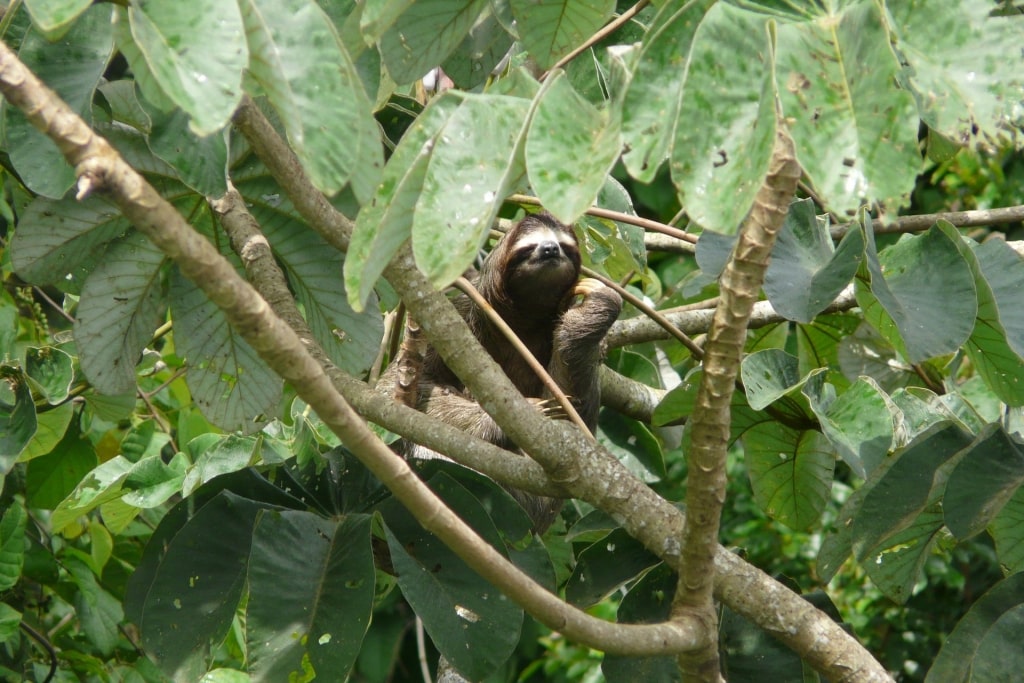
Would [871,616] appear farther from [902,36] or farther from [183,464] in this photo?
[902,36]

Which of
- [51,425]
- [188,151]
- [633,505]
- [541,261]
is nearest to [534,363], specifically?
[633,505]

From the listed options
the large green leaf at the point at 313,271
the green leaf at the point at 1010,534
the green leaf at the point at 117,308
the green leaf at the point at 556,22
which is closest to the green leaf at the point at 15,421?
the green leaf at the point at 117,308

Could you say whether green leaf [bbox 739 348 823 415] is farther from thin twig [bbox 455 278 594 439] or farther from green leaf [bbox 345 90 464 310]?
green leaf [bbox 345 90 464 310]

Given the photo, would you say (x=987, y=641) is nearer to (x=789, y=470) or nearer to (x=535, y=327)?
(x=789, y=470)

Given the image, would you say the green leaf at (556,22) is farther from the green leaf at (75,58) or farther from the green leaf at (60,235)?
the green leaf at (60,235)

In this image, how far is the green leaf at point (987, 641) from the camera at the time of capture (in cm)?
178

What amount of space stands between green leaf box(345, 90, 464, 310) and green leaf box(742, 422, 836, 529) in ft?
4.78

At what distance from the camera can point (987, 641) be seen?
1.80 m

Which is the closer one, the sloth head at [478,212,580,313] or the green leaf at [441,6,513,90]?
the green leaf at [441,6,513,90]

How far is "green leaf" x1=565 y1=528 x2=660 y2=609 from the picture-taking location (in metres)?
2.09

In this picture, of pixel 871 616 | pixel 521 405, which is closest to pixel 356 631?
pixel 521 405

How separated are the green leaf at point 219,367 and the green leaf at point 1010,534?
1.59 metres

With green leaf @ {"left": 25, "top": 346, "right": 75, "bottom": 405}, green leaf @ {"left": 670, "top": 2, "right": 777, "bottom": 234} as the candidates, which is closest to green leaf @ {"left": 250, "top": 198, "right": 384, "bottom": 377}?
green leaf @ {"left": 25, "top": 346, "right": 75, "bottom": 405}

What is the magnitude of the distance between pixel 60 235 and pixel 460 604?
1.14m
